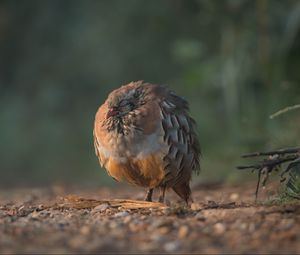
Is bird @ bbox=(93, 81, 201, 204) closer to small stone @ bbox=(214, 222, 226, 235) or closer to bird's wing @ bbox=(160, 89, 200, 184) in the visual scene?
bird's wing @ bbox=(160, 89, 200, 184)

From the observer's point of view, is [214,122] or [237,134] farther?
[214,122]

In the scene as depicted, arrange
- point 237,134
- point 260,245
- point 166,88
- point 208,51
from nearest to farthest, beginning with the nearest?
point 260,245 < point 166,88 < point 237,134 < point 208,51

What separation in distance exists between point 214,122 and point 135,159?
6.68m

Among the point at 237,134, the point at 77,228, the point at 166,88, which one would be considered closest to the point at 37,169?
the point at 237,134

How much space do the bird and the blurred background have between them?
2910 mm

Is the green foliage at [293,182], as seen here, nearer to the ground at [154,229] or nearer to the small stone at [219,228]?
the ground at [154,229]

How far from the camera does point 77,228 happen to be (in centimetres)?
464

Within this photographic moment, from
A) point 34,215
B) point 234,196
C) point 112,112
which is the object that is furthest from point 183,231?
point 234,196

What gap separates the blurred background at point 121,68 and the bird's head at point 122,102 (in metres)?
3.03

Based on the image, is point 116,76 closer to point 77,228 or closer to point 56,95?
point 56,95

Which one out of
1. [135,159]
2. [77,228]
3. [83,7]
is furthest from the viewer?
[83,7]

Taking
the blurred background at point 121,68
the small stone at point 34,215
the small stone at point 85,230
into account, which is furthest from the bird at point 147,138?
→ the blurred background at point 121,68

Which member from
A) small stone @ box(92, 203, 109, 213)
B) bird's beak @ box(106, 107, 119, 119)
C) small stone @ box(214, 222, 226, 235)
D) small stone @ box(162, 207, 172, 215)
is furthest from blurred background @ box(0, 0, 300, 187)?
small stone @ box(214, 222, 226, 235)

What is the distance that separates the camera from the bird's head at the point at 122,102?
21.1 ft
